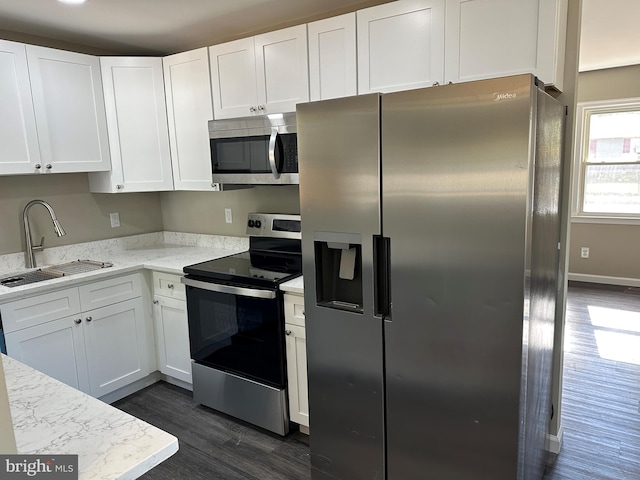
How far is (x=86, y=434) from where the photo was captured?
3.41ft

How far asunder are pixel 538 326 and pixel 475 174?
718mm

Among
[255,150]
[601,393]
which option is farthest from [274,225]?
[601,393]

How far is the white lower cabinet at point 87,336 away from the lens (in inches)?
98.5

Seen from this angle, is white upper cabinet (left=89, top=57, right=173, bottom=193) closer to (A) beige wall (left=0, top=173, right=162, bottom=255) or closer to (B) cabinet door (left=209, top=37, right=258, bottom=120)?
(A) beige wall (left=0, top=173, right=162, bottom=255)

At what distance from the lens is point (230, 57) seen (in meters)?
2.78

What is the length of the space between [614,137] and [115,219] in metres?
5.55

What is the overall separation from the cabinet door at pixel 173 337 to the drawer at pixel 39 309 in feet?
1.74

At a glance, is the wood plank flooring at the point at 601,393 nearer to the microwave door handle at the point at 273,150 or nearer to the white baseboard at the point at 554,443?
the white baseboard at the point at 554,443

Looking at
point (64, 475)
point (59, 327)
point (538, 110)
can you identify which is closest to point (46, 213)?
point (59, 327)

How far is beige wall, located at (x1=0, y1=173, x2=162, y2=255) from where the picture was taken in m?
2.93

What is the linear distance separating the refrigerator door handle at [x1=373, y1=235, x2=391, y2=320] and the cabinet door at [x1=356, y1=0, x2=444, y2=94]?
0.86 m

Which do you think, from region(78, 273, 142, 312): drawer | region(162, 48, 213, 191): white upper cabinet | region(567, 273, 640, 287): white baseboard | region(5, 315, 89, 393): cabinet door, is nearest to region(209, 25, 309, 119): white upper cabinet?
region(162, 48, 213, 191): white upper cabinet

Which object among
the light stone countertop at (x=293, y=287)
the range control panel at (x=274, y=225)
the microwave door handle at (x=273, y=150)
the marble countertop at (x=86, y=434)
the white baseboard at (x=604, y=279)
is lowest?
the white baseboard at (x=604, y=279)

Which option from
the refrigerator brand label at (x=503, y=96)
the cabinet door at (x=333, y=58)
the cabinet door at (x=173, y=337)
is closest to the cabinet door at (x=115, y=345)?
the cabinet door at (x=173, y=337)
